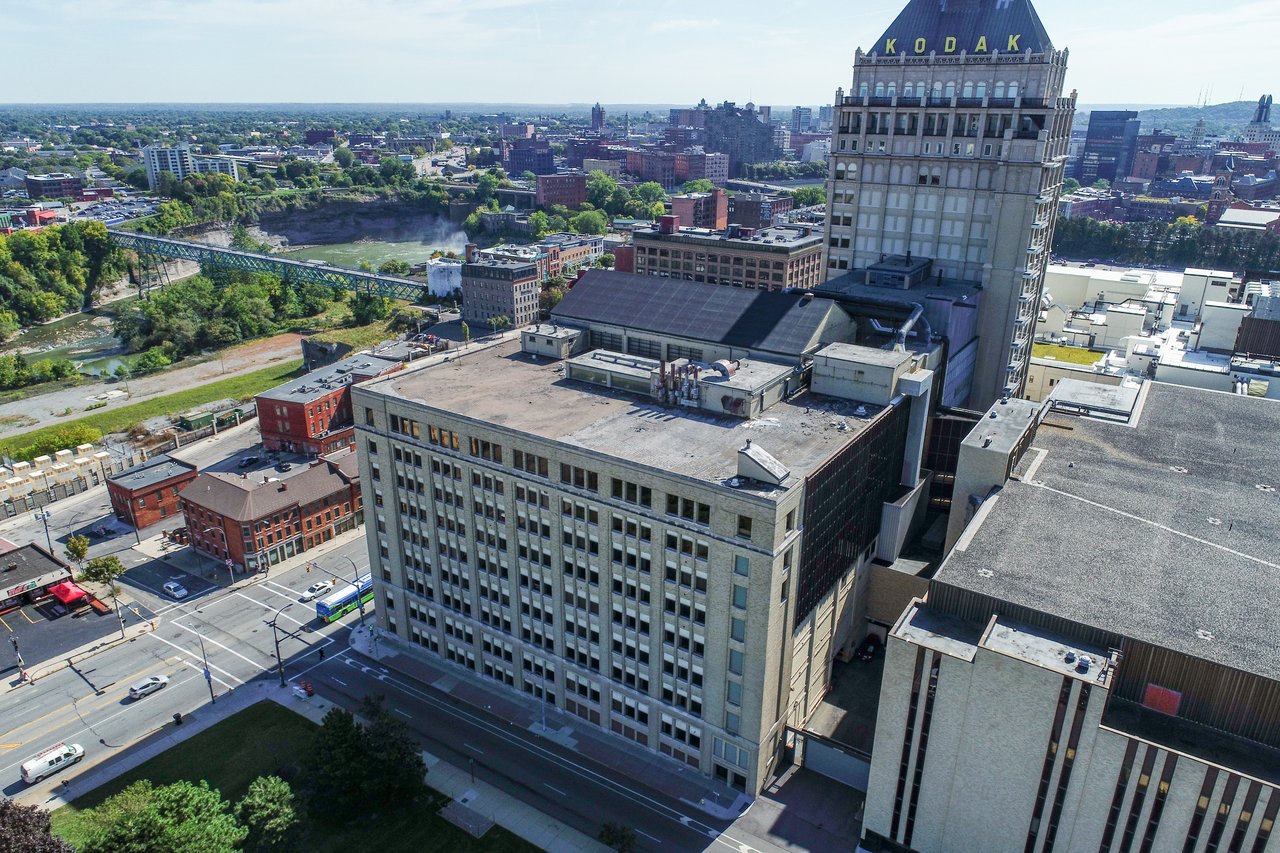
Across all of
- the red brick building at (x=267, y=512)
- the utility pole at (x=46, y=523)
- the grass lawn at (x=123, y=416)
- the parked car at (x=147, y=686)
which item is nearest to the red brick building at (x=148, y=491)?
the utility pole at (x=46, y=523)

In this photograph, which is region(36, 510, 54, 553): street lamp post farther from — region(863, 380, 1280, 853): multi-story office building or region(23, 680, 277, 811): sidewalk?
region(863, 380, 1280, 853): multi-story office building

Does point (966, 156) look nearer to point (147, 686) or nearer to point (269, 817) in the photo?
point (269, 817)

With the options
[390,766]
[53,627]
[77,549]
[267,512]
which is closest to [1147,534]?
[390,766]

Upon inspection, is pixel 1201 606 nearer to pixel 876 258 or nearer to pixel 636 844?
pixel 636 844

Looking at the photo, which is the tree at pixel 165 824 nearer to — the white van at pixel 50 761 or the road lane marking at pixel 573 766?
the white van at pixel 50 761

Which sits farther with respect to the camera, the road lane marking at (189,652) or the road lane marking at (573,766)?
the road lane marking at (189,652)

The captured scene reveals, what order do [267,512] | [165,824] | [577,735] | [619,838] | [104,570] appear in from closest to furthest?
[165,824]
[619,838]
[577,735]
[104,570]
[267,512]
